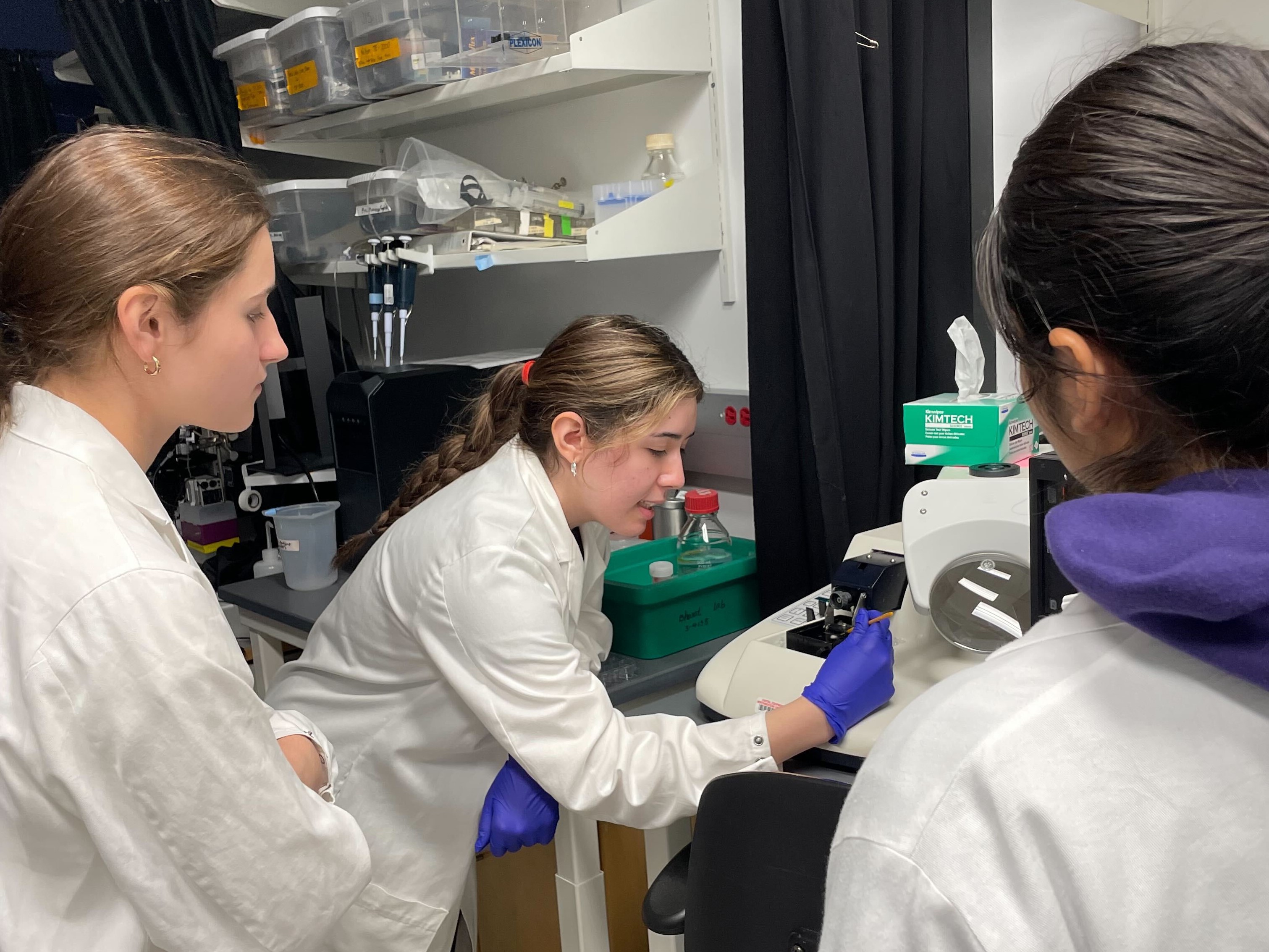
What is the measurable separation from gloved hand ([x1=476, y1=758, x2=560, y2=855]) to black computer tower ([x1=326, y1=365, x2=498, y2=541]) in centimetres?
98

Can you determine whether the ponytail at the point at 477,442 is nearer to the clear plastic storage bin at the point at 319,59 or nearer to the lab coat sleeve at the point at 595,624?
the lab coat sleeve at the point at 595,624

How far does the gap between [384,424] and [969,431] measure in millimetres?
1342

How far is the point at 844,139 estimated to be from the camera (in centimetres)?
167

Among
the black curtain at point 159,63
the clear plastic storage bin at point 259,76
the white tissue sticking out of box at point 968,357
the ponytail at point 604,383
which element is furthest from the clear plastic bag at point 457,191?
the white tissue sticking out of box at point 968,357

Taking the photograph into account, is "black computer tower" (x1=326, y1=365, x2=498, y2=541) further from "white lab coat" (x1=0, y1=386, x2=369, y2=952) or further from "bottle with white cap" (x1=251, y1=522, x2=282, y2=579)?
"white lab coat" (x1=0, y1=386, x2=369, y2=952)

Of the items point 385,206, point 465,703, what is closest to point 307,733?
point 465,703

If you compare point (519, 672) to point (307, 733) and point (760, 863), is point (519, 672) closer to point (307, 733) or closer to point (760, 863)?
point (307, 733)

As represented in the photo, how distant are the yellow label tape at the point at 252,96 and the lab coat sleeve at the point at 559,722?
1.82 metres

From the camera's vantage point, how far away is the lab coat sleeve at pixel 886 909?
479 millimetres

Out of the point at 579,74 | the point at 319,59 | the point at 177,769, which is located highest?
the point at 319,59

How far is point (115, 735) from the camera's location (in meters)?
0.84

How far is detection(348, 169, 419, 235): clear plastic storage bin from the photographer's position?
231 cm

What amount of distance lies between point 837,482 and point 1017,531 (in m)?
0.55

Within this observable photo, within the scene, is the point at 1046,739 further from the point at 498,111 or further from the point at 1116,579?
the point at 498,111
